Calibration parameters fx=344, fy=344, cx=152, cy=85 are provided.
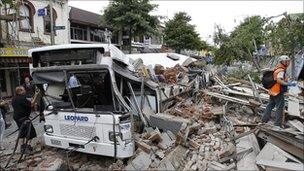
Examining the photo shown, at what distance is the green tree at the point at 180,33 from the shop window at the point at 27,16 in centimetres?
2005

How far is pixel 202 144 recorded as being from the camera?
26.6 feet

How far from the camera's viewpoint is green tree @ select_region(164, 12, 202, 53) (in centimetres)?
3919

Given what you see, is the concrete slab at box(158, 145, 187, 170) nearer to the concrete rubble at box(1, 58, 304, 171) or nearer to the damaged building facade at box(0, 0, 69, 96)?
the concrete rubble at box(1, 58, 304, 171)

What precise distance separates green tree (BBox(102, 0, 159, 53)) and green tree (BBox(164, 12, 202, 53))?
12.5 m

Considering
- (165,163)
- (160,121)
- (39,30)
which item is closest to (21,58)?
(39,30)

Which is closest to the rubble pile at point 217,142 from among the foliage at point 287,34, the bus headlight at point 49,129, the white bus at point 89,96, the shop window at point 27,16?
Result: the white bus at point 89,96

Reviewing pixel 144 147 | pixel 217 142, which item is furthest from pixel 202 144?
pixel 144 147

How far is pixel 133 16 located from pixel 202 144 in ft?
61.5

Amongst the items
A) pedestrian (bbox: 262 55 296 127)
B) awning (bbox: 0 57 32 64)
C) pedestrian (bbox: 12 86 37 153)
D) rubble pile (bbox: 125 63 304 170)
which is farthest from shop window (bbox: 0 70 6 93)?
pedestrian (bbox: 262 55 296 127)

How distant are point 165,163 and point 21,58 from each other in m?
14.7

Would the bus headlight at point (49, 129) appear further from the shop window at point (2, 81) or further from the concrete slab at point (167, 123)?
the shop window at point (2, 81)

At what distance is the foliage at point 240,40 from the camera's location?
1767cm

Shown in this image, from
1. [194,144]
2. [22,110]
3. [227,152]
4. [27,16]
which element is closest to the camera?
[227,152]

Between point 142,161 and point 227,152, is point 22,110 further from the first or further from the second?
point 227,152
